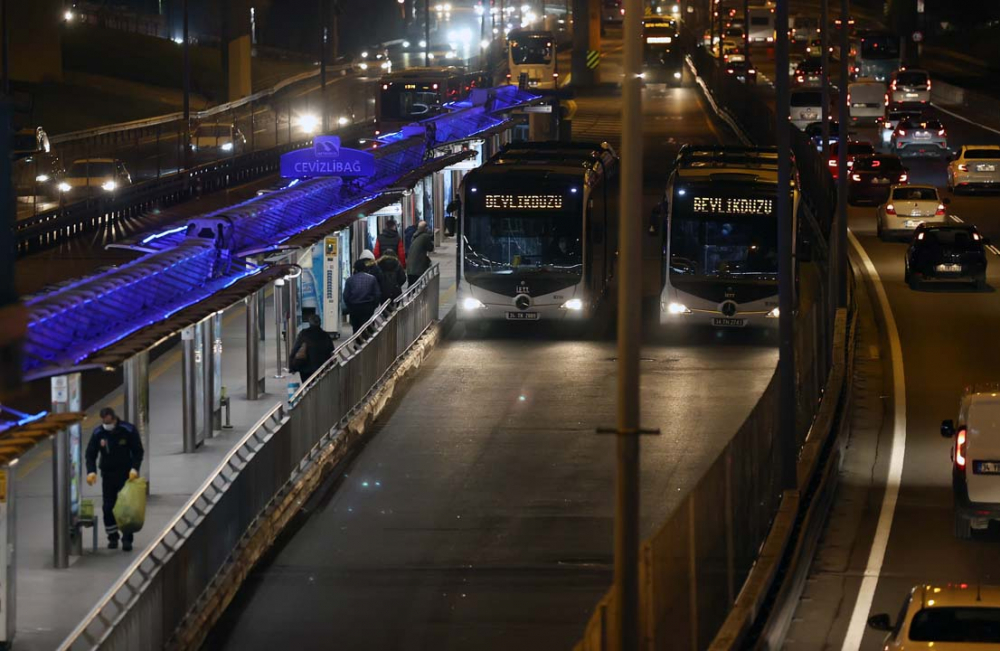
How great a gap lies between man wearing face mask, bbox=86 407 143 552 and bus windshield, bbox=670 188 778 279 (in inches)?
631

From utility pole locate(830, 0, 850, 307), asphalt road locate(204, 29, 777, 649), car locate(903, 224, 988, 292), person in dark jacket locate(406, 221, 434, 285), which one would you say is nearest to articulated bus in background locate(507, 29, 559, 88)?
car locate(903, 224, 988, 292)

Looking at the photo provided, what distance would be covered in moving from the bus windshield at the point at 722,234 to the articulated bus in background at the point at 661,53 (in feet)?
229

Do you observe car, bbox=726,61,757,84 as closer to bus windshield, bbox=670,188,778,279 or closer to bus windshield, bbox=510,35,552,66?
bus windshield, bbox=510,35,552,66

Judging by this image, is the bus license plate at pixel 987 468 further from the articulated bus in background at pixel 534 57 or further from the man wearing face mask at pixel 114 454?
the articulated bus in background at pixel 534 57

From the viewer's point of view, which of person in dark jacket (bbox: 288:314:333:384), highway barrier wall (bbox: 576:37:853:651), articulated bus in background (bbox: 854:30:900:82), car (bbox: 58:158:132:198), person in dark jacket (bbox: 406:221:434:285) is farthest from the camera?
articulated bus in background (bbox: 854:30:900:82)

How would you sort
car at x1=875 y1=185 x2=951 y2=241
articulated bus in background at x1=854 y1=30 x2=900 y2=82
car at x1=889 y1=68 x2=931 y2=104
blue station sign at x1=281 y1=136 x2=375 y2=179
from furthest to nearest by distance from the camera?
articulated bus in background at x1=854 y1=30 x2=900 y2=82 → car at x1=889 y1=68 x2=931 y2=104 → car at x1=875 y1=185 x2=951 y2=241 → blue station sign at x1=281 y1=136 x2=375 y2=179

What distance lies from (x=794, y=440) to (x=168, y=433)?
337 inches

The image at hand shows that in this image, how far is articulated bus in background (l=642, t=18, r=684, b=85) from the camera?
102 metres

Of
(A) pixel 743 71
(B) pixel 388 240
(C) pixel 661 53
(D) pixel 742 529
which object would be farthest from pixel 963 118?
(D) pixel 742 529

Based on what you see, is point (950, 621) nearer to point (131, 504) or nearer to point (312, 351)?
point (131, 504)

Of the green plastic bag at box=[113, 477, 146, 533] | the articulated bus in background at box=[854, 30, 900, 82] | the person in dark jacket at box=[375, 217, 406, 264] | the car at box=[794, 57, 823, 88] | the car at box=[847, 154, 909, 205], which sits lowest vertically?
the green plastic bag at box=[113, 477, 146, 533]

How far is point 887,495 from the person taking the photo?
22.6 meters

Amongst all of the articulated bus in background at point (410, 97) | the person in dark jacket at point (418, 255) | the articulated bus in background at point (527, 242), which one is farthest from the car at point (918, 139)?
the person in dark jacket at point (418, 255)

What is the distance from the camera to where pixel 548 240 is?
107 ft
